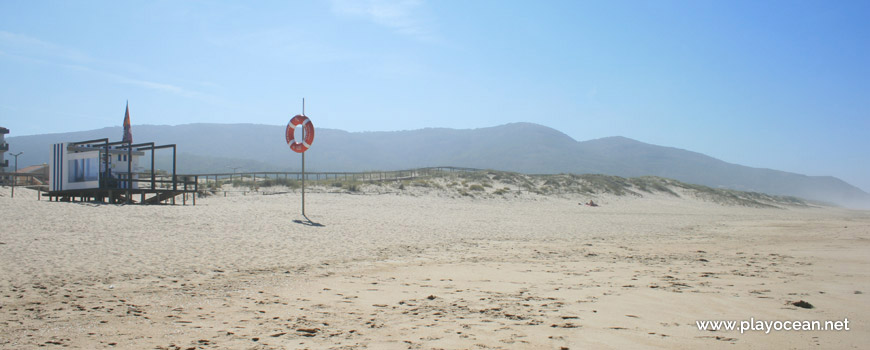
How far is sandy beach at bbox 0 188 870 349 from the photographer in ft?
15.0

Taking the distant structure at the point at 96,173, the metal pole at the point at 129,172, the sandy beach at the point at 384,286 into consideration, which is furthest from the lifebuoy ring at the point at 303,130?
the metal pole at the point at 129,172

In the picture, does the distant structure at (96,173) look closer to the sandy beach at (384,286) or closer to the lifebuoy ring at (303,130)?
the lifebuoy ring at (303,130)

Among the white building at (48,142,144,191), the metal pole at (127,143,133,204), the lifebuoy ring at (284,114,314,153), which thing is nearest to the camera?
the lifebuoy ring at (284,114,314,153)

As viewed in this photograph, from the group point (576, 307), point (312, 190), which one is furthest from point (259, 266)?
point (312, 190)

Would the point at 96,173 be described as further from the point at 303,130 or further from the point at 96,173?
the point at 303,130

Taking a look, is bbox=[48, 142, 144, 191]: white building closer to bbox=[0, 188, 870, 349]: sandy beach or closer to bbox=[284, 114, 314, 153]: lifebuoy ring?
bbox=[0, 188, 870, 349]: sandy beach

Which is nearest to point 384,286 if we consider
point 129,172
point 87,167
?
point 129,172

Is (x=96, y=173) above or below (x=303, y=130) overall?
below

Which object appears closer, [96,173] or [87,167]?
[96,173]

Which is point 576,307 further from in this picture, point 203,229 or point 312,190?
point 312,190

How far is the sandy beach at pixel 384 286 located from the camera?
15.0 feet

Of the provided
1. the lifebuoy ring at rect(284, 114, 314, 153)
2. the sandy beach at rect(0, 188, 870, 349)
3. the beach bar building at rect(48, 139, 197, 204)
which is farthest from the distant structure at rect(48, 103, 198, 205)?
the sandy beach at rect(0, 188, 870, 349)

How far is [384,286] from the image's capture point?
23.7ft

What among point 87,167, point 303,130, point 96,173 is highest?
point 303,130
